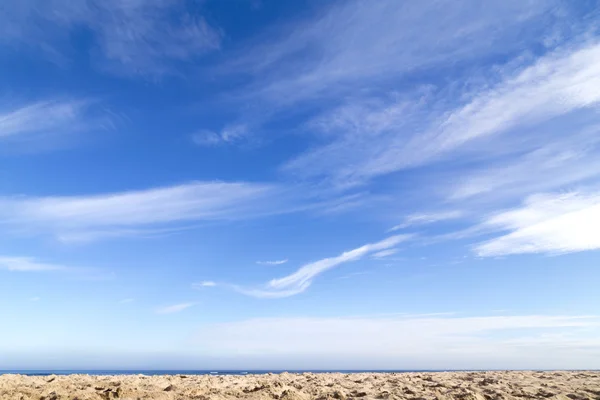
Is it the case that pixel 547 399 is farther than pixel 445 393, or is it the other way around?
pixel 445 393

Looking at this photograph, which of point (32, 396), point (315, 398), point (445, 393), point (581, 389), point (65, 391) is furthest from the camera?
point (581, 389)

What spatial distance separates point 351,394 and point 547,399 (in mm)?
5024

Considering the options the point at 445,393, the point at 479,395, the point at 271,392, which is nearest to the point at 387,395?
the point at 445,393

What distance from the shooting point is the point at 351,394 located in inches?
→ 424

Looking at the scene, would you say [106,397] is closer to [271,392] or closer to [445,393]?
[271,392]

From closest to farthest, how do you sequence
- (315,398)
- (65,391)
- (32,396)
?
(32,396) → (65,391) → (315,398)

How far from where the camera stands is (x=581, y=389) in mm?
11531

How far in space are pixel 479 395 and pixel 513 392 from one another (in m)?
1.52

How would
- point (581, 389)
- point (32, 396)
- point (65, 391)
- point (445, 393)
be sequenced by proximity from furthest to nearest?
point (581, 389)
point (445, 393)
point (65, 391)
point (32, 396)

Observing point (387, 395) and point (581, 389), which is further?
point (581, 389)

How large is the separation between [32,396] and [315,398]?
22.0 ft

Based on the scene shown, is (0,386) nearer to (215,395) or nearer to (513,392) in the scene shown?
(215,395)

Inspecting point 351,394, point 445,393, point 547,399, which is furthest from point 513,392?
point 351,394

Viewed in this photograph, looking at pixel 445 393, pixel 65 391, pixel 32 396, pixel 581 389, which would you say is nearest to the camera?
pixel 32 396
